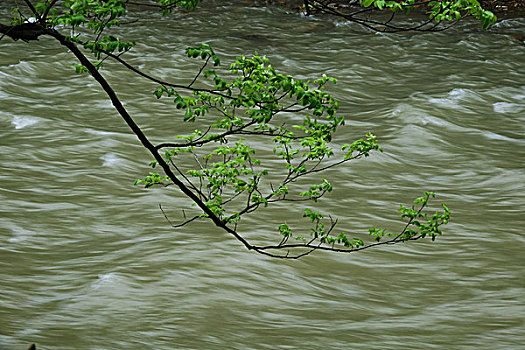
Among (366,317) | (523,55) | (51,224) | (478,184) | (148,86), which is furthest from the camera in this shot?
(523,55)

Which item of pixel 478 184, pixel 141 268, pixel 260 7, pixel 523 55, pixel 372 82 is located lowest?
pixel 141 268

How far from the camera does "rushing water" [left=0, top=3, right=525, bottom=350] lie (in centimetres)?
457

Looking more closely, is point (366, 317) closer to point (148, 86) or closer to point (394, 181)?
point (394, 181)

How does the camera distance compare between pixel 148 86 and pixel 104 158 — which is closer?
pixel 104 158

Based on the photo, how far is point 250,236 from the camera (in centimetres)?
603

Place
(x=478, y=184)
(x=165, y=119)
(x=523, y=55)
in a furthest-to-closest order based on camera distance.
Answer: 1. (x=523, y=55)
2. (x=165, y=119)
3. (x=478, y=184)

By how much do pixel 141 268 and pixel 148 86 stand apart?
20.1 ft

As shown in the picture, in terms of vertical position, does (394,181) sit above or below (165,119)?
below

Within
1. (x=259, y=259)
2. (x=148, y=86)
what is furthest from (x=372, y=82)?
(x=259, y=259)

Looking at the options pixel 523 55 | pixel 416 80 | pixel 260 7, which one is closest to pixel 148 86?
pixel 416 80

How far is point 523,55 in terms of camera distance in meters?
14.0

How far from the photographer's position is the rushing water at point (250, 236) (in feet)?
15.0

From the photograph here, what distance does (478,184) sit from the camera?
24.4 feet

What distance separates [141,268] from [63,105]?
5.08 meters
